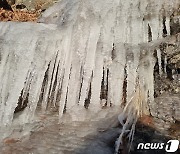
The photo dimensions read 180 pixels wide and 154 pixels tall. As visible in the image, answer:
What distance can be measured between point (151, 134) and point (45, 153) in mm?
1071

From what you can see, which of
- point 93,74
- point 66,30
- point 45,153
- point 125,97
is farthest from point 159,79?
point 45,153

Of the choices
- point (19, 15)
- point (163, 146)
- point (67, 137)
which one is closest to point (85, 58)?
point (67, 137)

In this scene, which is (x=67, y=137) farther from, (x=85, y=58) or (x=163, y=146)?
(x=85, y=58)

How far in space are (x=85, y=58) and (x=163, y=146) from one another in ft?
4.95

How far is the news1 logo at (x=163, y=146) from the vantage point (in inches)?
151

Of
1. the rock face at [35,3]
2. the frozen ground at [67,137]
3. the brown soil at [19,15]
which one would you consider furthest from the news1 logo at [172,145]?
the rock face at [35,3]

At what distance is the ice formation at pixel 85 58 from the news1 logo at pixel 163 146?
66cm

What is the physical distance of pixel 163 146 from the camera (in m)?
3.86

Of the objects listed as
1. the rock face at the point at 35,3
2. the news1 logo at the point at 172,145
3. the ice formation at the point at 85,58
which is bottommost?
the news1 logo at the point at 172,145

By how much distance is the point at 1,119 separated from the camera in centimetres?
473

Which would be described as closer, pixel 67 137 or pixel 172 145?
pixel 172 145

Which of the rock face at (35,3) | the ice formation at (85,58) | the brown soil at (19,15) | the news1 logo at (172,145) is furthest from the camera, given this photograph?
the rock face at (35,3)

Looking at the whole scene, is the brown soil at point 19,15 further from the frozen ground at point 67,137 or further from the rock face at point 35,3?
the frozen ground at point 67,137

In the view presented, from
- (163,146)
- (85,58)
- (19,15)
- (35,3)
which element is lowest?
(163,146)
